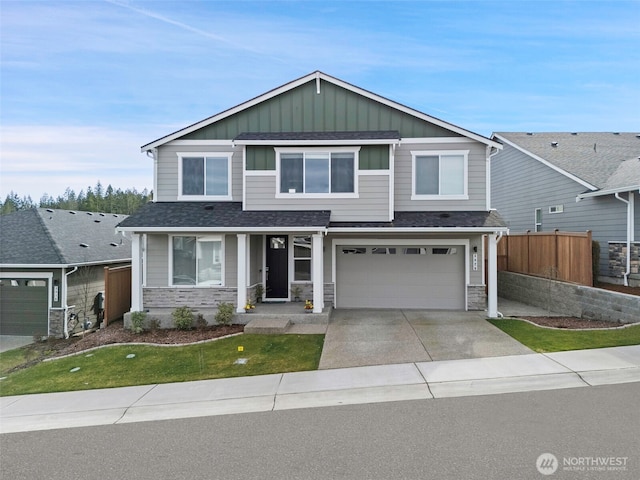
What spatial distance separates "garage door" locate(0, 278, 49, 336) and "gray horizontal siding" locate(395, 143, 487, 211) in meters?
12.9

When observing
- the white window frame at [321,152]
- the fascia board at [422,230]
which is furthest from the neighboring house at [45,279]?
the fascia board at [422,230]

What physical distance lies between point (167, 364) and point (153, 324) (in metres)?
3.52

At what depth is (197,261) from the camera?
494 inches

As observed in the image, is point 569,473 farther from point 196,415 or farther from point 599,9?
point 599,9

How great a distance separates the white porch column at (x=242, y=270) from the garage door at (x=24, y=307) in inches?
305

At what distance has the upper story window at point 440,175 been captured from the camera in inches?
498

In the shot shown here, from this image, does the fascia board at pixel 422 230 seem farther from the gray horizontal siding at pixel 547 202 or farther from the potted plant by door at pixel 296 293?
the gray horizontal siding at pixel 547 202

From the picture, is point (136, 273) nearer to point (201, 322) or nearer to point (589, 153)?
point (201, 322)

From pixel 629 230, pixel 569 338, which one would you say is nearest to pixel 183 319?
pixel 569 338

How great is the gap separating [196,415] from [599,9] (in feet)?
47.5

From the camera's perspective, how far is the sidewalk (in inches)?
225

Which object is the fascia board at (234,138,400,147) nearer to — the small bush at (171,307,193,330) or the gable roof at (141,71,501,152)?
the gable roof at (141,71,501,152)

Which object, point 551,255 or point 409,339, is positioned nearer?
point 409,339

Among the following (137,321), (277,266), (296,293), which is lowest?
(137,321)
